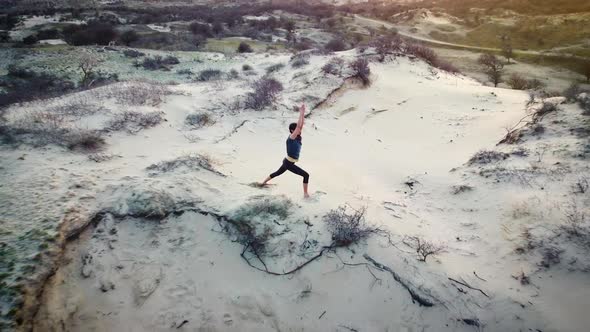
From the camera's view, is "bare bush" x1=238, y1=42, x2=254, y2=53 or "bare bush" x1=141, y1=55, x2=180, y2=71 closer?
"bare bush" x1=141, y1=55, x2=180, y2=71

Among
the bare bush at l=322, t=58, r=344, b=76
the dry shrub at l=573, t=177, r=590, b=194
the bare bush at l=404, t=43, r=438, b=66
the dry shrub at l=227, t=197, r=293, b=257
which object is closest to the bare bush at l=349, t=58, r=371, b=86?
the bare bush at l=322, t=58, r=344, b=76

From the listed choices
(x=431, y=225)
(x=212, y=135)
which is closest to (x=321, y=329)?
(x=431, y=225)

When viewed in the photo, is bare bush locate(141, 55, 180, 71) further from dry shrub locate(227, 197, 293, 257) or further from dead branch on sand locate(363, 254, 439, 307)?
dead branch on sand locate(363, 254, 439, 307)

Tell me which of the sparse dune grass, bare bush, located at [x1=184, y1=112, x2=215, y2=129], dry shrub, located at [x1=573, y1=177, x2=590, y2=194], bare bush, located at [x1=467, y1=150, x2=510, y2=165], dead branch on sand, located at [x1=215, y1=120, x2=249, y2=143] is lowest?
the sparse dune grass

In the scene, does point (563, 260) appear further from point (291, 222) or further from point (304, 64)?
point (304, 64)

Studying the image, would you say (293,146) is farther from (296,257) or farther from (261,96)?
(261,96)

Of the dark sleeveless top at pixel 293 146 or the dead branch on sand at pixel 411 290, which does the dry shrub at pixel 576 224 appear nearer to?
the dead branch on sand at pixel 411 290
